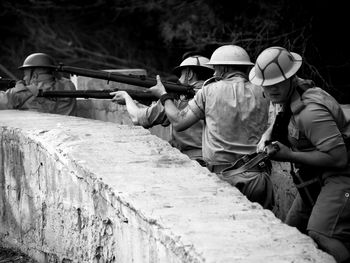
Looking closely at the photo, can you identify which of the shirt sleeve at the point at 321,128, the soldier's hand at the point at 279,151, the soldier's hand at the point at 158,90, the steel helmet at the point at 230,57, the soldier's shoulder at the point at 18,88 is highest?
the steel helmet at the point at 230,57

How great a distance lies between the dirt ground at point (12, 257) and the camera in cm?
637

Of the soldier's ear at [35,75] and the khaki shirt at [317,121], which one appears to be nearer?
the khaki shirt at [317,121]

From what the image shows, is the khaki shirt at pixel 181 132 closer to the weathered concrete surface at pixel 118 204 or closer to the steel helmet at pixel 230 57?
the weathered concrete surface at pixel 118 204

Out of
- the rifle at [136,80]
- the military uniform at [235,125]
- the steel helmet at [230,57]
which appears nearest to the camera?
the military uniform at [235,125]

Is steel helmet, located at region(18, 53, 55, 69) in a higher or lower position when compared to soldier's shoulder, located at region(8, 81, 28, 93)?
higher

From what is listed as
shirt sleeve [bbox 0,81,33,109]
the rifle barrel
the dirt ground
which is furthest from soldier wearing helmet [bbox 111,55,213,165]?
shirt sleeve [bbox 0,81,33,109]

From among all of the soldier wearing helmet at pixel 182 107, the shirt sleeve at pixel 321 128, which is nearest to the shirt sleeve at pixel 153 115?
the soldier wearing helmet at pixel 182 107

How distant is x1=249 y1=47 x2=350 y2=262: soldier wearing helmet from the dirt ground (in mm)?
2371

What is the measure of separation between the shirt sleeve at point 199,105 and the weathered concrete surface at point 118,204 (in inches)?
12.5

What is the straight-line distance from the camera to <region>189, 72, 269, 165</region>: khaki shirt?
553cm

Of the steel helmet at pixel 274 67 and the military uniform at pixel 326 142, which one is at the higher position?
the steel helmet at pixel 274 67

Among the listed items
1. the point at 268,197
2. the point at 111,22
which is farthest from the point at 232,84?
the point at 111,22

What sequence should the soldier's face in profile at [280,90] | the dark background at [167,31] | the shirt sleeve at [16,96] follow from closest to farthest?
the soldier's face in profile at [280,90], the shirt sleeve at [16,96], the dark background at [167,31]

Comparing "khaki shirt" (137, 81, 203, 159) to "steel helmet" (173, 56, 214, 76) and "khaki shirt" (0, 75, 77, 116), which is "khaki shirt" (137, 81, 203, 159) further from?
"khaki shirt" (0, 75, 77, 116)
